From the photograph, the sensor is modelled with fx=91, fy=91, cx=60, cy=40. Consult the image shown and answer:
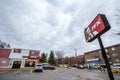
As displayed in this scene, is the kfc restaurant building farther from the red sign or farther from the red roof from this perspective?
the red sign

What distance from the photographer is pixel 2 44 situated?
6300 cm

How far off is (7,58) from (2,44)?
1761 inches

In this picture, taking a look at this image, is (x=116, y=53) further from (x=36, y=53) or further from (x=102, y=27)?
(x=102, y=27)

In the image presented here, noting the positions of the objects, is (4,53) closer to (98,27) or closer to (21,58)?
(21,58)

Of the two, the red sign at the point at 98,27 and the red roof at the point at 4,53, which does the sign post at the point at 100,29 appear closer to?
the red sign at the point at 98,27

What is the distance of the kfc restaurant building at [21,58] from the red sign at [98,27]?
88.6 feet

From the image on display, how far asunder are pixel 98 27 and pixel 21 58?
2777 centimetres

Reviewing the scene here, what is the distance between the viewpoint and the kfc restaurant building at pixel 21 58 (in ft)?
86.3

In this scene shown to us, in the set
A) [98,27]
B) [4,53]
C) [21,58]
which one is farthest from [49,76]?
[4,53]

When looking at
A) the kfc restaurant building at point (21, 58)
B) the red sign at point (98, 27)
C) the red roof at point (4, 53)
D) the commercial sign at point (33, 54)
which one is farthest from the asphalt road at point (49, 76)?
the commercial sign at point (33, 54)

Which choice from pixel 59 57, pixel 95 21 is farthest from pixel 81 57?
pixel 95 21

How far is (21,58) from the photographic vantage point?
27.2 m

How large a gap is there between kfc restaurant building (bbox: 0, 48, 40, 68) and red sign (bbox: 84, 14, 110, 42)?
27.0 meters

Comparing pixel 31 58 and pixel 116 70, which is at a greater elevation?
pixel 31 58
